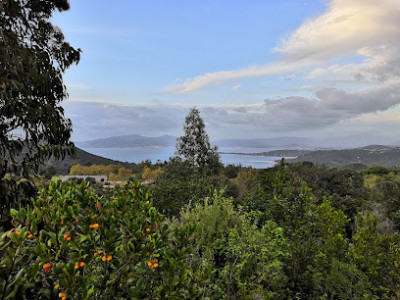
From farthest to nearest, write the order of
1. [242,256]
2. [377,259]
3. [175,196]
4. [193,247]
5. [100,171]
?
[100,171], [175,196], [193,247], [242,256], [377,259]

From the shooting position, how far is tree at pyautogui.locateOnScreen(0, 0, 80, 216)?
591 centimetres

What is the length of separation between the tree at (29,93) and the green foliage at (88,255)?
490 cm

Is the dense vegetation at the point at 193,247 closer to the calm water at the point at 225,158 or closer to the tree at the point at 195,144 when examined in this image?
the calm water at the point at 225,158

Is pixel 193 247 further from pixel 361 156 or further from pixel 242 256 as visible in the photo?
pixel 361 156

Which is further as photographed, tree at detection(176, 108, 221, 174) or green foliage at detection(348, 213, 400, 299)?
tree at detection(176, 108, 221, 174)

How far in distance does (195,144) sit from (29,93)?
12.1 meters

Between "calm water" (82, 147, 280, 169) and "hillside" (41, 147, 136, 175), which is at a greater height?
"calm water" (82, 147, 280, 169)

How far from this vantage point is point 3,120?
20.2ft

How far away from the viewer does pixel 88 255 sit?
179 cm

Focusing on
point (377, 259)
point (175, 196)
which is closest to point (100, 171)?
point (175, 196)

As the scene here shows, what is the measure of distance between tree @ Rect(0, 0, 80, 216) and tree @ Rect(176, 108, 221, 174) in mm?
10440

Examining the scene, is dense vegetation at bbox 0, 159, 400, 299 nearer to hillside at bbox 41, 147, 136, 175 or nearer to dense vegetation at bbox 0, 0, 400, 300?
dense vegetation at bbox 0, 0, 400, 300

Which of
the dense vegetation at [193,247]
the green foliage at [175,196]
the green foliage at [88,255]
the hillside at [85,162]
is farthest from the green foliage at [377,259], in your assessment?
the hillside at [85,162]

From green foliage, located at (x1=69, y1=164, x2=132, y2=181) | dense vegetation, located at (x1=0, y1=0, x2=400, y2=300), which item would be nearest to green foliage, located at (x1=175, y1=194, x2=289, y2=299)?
dense vegetation, located at (x1=0, y1=0, x2=400, y2=300)
